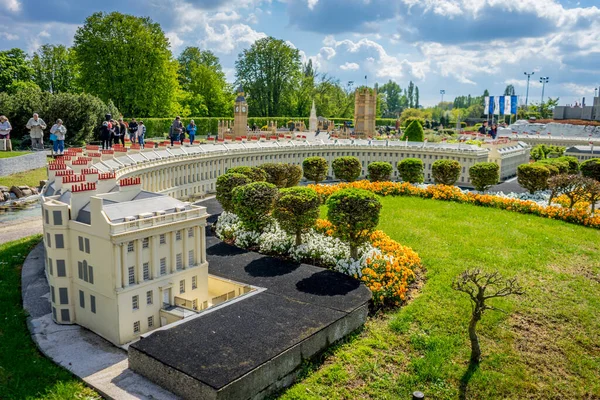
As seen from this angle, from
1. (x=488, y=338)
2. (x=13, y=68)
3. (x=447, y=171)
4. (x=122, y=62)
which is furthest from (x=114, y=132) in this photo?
(x=13, y=68)

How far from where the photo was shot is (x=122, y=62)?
186 feet

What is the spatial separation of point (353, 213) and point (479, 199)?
531 inches

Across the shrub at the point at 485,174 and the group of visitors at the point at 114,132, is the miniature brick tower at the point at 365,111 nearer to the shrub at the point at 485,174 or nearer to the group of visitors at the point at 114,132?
the shrub at the point at 485,174

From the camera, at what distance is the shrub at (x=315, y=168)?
1266 inches

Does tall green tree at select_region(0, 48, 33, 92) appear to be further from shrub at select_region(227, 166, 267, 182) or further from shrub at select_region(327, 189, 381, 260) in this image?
shrub at select_region(327, 189, 381, 260)

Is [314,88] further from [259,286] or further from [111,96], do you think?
[259,286]

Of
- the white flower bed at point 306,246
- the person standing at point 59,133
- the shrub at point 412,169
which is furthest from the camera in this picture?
the shrub at point 412,169

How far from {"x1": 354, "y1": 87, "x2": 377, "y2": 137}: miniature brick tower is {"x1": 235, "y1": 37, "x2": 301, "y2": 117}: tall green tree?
3115 cm

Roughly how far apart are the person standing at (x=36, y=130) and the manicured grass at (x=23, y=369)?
17.9 m

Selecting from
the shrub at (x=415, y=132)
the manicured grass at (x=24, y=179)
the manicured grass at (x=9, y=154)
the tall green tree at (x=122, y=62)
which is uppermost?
the tall green tree at (x=122, y=62)

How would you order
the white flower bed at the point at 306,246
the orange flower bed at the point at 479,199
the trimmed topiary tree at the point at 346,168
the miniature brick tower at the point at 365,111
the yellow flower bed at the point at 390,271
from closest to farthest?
the yellow flower bed at the point at 390,271 → the white flower bed at the point at 306,246 → the orange flower bed at the point at 479,199 → the trimmed topiary tree at the point at 346,168 → the miniature brick tower at the point at 365,111

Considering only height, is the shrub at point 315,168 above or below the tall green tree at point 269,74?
below

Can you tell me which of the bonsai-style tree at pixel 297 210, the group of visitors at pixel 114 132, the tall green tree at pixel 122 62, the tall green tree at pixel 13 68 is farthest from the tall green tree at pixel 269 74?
the bonsai-style tree at pixel 297 210

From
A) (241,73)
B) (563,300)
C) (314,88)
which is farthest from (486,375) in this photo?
(314,88)
